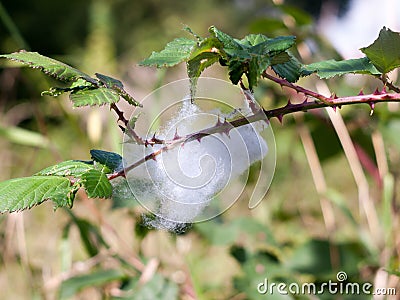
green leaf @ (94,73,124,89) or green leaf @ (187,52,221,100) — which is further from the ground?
green leaf @ (187,52,221,100)

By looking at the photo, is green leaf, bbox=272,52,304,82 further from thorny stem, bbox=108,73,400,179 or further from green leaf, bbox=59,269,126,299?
green leaf, bbox=59,269,126,299

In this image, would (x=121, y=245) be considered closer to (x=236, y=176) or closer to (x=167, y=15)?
(x=236, y=176)

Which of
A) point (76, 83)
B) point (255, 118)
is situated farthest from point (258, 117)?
point (76, 83)

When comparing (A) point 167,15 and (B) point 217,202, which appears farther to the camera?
(A) point 167,15

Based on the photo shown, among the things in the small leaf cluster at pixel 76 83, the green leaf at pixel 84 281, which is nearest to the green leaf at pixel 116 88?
the small leaf cluster at pixel 76 83

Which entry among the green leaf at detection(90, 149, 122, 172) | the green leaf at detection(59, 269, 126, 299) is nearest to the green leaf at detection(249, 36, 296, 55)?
the green leaf at detection(90, 149, 122, 172)

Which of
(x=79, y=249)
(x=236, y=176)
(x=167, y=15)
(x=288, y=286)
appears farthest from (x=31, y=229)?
(x=167, y=15)

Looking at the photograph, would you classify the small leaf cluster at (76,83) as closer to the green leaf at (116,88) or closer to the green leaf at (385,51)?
the green leaf at (116,88)
